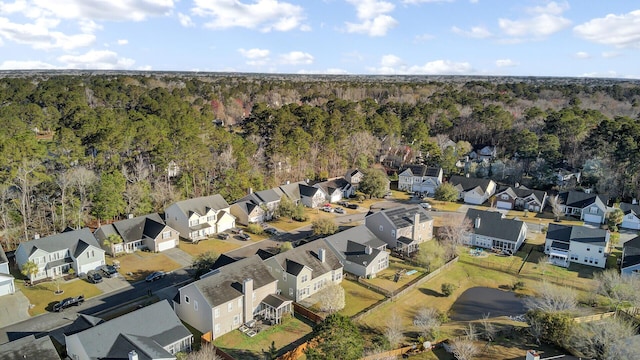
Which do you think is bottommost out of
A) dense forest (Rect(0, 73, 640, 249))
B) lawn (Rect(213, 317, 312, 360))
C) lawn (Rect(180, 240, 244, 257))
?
lawn (Rect(213, 317, 312, 360))

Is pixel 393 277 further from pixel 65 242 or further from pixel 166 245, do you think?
pixel 65 242

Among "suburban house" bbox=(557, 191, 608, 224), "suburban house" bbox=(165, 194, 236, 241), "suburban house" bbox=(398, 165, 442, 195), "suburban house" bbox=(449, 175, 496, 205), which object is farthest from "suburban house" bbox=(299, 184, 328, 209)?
"suburban house" bbox=(557, 191, 608, 224)

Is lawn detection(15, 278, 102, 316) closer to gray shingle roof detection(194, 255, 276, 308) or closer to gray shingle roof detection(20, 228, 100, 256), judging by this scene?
gray shingle roof detection(20, 228, 100, 256)

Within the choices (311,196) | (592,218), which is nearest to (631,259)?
(592,218)

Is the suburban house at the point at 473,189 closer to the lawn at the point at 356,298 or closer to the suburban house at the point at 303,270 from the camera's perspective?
the lawn at the point at 356,298

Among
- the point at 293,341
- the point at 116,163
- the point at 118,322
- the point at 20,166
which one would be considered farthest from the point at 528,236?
the point at 20,166

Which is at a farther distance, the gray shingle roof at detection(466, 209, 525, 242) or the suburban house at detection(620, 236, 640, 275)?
the gray shingle roof at detection(466, 209, 525, 242)

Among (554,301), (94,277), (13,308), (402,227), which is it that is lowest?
(13,308)
